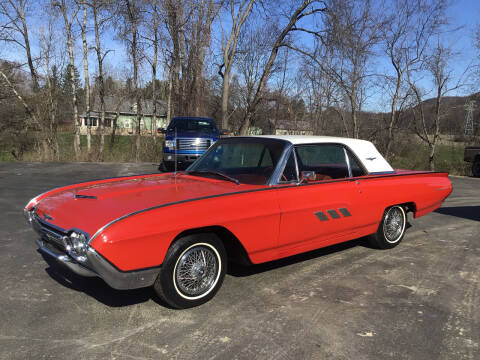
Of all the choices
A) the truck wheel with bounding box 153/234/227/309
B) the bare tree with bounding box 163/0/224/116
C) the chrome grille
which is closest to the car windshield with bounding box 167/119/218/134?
the chrome grille

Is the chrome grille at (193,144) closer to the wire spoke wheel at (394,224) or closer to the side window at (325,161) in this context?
the side window at (325,161)

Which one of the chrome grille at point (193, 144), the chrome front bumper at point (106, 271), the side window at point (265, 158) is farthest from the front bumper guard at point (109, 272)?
the chrome grille at point (193, 144)

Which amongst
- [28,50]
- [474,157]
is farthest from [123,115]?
[474,157]

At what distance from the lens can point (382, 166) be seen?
5.01 metres

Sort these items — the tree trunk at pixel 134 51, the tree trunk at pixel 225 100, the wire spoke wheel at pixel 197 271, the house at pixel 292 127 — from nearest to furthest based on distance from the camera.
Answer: the wire spoke wheel at pixel 197 271, the tree trunk at pixel 134 51, the tree trunk at pixel 225 100, the house at pixel 292 127

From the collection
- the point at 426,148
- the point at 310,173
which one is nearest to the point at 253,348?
the point at 310,173

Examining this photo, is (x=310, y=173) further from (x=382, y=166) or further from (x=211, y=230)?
(x=382, y=166)

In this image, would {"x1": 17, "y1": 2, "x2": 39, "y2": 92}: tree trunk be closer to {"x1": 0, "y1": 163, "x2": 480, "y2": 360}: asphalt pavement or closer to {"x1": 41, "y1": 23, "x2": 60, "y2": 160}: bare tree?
{"x1": 41, "y1": 23, "x2": 60, "y2": 160}: bare tree

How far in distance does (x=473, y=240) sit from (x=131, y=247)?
16.7 ft

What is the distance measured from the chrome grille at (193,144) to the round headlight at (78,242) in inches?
360

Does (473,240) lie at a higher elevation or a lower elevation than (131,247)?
lower

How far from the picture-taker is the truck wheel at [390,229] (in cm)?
487

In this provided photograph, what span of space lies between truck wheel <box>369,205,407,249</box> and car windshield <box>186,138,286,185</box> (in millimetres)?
1848

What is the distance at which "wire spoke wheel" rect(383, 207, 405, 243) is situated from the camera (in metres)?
4.94
